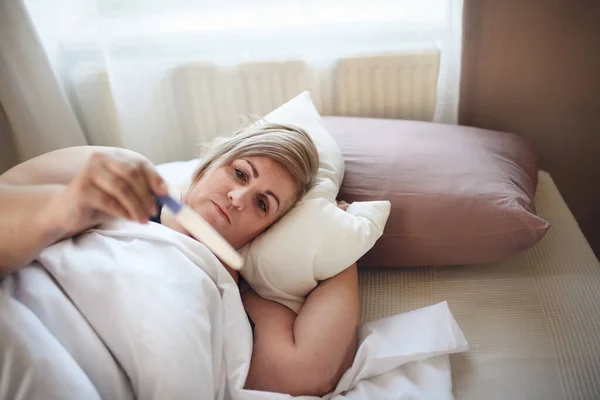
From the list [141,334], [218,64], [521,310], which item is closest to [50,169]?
[141,334]

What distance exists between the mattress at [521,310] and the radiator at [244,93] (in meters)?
0.55

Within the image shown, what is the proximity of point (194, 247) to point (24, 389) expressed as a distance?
358 mm

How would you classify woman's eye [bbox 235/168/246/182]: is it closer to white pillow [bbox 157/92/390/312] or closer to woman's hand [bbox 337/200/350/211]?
white pillow [bbox 157/92/390/312]

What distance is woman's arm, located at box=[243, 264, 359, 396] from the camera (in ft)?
2.93

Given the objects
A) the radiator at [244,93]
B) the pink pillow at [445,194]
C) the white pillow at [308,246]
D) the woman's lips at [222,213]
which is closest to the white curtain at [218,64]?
the radiator at [244,93]

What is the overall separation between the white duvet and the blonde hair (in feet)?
0.74

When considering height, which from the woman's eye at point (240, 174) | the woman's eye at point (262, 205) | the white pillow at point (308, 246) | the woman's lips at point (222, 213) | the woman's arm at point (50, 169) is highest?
the woman's arm at point (50, 169)

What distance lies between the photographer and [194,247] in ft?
3.08

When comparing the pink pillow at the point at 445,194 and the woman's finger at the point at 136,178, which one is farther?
the pink pillow at the point at 445,194

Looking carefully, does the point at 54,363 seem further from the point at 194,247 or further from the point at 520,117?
the point at 520,117

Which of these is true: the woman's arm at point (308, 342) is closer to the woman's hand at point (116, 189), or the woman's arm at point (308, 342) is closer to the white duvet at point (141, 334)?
the white duvet at point (141, 334)

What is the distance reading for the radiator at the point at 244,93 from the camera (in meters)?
1.47

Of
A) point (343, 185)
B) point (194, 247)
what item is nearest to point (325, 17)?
point (343, 185)

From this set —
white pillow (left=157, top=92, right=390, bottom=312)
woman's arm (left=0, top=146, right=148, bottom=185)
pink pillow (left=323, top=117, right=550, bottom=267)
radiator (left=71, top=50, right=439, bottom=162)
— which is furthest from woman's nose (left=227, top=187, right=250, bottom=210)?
radiator (left=71, top=50, right=439, bottom=162)
